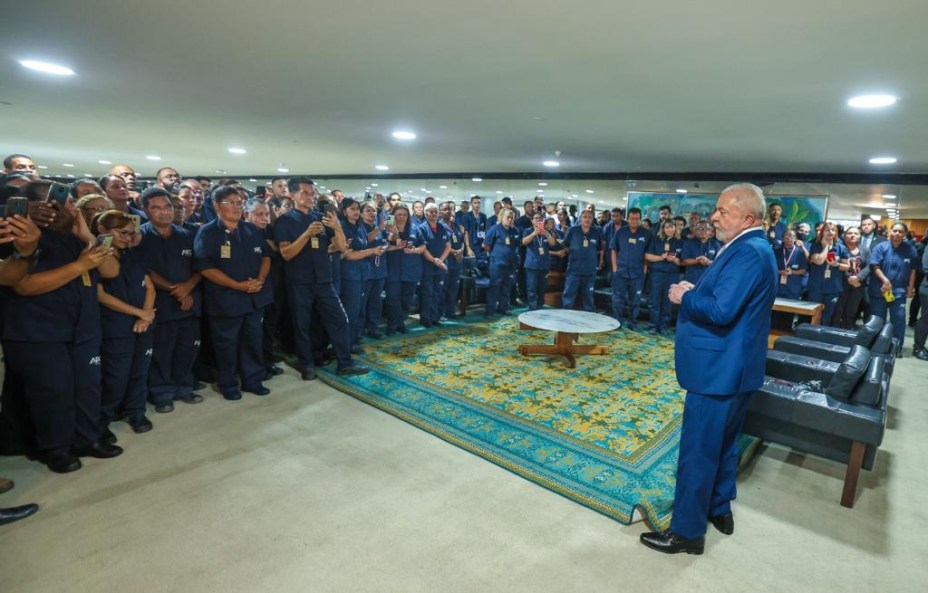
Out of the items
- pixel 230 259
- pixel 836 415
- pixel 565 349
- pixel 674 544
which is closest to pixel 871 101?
pixel 836 415

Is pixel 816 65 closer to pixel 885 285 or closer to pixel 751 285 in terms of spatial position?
→ pixel 751 285

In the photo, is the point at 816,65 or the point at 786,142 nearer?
the point at 816,65

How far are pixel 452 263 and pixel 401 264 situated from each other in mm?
1020

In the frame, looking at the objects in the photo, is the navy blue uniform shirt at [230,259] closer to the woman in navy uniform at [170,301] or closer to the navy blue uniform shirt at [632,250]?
the woman in navy uniform at [170,301]

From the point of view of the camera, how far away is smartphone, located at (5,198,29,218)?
211 centimetres

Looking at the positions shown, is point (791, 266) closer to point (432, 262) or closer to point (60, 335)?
point (432, 262)

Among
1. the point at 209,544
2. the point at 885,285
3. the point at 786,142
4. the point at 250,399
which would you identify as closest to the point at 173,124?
the point at 250,399

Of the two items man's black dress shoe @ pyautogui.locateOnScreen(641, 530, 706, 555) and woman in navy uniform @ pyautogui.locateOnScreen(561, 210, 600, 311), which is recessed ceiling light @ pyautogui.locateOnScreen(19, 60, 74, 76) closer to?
man's black dress shoe @ pyautogui.locateOnScreen(641, 530, 706, 555)

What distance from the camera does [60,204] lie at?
2352 mm

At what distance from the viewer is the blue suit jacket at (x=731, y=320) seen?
1919 mm

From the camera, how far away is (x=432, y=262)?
6.15 metres

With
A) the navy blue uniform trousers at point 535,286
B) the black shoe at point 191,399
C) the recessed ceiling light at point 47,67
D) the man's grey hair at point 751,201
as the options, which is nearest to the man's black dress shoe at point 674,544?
the man's grey hair at point 751,201

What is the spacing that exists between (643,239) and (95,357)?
617cm

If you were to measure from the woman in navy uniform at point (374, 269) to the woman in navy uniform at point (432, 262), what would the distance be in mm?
617
